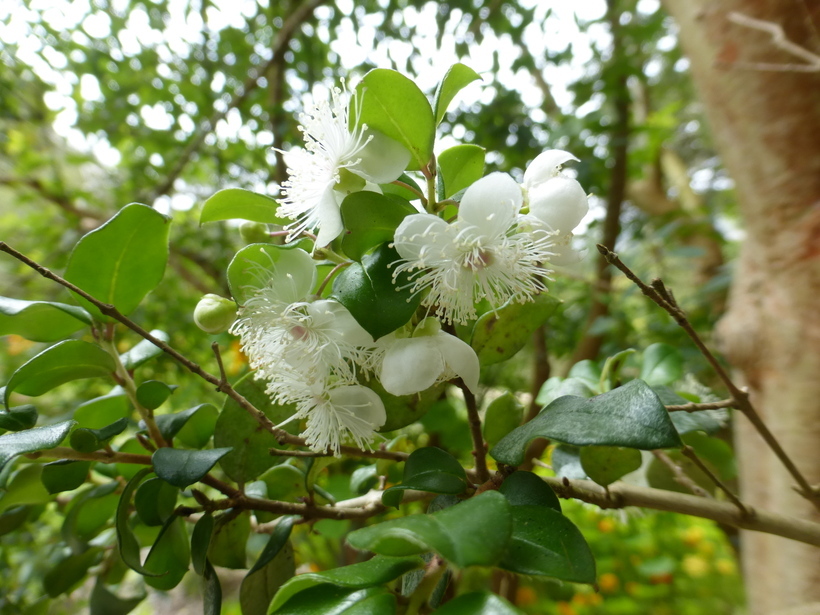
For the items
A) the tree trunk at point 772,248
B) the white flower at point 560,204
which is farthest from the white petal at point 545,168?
the tree trunk at point 772,248

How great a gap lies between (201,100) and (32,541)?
116 cm

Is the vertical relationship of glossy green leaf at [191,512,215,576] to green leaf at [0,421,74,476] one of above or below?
below

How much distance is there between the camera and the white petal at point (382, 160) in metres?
0.33

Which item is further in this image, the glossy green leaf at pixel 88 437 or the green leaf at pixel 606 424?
the glossy green leaf at pixel 88 437

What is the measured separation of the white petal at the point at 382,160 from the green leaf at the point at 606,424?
18cm

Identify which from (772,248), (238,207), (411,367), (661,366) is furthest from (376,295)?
(772,248)

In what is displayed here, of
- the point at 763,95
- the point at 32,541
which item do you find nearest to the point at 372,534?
the point at 763,95

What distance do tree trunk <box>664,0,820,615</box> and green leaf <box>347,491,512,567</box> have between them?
1.74ft

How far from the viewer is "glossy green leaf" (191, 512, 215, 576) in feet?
1.21

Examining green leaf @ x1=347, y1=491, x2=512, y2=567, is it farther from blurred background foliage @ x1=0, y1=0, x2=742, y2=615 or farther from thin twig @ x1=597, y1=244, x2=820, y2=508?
blurred background foliage @ x1=0, y1=0, x2=742, y2=615

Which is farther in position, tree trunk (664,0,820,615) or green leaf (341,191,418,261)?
tree trunk (664,0,820,615)

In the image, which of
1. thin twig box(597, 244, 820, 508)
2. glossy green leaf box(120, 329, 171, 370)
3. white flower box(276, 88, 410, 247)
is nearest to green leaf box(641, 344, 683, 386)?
thin twig box(597, 244, 820, 508)

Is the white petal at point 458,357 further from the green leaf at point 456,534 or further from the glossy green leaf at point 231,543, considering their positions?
the glossy green leaf at point 231,543

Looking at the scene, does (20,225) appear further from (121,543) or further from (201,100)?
(121,543)
